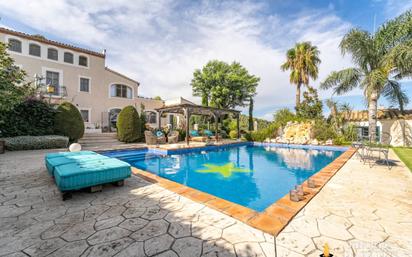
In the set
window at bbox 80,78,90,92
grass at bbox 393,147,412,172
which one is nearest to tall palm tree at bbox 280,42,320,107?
grass at bbox 393,147,412,172

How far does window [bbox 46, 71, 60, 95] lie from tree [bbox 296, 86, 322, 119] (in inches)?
870

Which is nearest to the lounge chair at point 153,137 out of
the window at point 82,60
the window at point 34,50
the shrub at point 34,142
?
the shrub at point 34,142

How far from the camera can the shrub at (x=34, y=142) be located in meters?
9.21

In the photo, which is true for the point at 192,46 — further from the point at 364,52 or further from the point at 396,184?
the point at 396,184

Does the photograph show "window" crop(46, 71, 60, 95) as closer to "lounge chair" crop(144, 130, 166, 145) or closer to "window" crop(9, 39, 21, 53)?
"window" crop(9, 39, 21, 53)

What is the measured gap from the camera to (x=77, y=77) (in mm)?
16250

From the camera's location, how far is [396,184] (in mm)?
4211

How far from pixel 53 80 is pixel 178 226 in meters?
18.9

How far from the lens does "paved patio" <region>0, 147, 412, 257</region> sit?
6.56 ft

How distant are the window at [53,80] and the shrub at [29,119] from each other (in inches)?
212

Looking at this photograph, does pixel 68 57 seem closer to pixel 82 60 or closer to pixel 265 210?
pixel 82 60

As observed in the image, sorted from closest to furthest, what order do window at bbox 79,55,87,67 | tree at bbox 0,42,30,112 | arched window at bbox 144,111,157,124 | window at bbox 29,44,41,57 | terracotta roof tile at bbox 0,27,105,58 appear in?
tree at bbox 0,42,30,112 < terracotta roof tile at bbox 0,27,105,58 < window at bbox 29,44,41,57 < window at bbox 79,55,87,67 < arched window at bbox 144,111,157,124

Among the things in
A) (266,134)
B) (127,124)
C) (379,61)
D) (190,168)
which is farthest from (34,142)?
(379,61)

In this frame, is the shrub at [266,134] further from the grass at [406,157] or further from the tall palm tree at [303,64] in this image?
the grass at [406,157]
